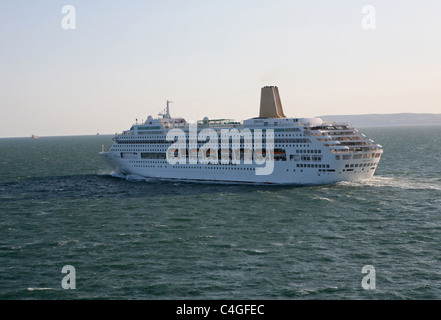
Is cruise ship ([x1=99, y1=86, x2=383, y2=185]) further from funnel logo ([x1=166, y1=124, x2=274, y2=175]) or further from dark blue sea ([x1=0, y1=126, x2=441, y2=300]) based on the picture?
dark blue sea ([x1=0, y1=126, x2=441, y2=300])

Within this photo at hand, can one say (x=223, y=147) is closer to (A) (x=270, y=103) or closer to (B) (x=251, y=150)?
(B) (x=251, y=150)

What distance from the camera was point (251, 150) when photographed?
68750 millimetres

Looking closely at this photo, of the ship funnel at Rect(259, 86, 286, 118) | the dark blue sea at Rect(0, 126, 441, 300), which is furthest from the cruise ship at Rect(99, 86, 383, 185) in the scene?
the dark blue sea at Rect(0, 126, 441, 300)

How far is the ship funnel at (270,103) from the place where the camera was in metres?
76.3

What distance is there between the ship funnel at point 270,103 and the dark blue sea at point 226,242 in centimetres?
1833

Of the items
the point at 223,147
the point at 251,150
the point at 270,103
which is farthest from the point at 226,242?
the point at 270,103

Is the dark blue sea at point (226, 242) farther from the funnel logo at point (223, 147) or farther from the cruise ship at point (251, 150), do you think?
the funnel logo at point (223, 147)

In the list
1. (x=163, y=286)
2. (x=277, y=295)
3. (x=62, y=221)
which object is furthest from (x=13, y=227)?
(x=277, y=295)

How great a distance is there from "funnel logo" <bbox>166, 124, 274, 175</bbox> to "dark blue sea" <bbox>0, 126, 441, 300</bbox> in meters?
6.24

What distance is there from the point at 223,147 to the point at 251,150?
4.68 meters

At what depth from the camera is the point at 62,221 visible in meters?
44.1

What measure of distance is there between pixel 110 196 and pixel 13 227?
17.4 meters

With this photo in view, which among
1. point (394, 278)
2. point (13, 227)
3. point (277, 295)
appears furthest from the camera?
point (13, 227)
